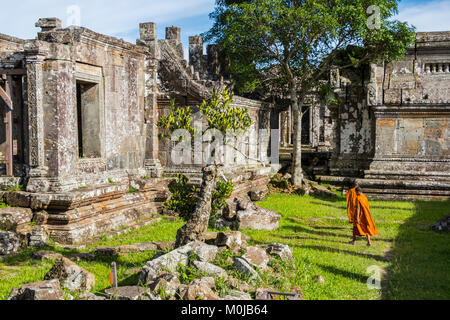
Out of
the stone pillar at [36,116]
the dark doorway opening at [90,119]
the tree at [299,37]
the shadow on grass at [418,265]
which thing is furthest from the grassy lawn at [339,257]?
the tree at [299,37]

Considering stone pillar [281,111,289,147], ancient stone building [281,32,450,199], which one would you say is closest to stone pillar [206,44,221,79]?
ancient stone building [281,32,450,199]

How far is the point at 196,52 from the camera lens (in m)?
15.9

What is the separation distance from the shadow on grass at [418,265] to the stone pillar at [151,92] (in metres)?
5.98

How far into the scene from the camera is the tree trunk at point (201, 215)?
21.4 ft

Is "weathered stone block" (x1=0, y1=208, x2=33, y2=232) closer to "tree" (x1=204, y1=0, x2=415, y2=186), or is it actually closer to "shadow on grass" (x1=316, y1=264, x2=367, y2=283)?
"shadow on grass" (x1=316, y1=264, x2=367, y2=283)

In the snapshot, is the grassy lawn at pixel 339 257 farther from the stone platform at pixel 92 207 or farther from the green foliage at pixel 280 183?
the green foliage at pixel 280 183

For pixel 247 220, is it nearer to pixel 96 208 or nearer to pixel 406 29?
pixel 96 208

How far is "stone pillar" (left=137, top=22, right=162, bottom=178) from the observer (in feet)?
37.1

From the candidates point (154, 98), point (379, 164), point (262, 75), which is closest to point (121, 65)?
point (154, 98)

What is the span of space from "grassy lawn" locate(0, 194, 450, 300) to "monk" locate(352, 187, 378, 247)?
0.22 meters

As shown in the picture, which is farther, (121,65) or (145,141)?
(145,141)

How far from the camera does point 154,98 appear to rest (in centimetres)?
1136

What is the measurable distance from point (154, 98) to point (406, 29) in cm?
776

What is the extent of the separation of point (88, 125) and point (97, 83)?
0.91m
